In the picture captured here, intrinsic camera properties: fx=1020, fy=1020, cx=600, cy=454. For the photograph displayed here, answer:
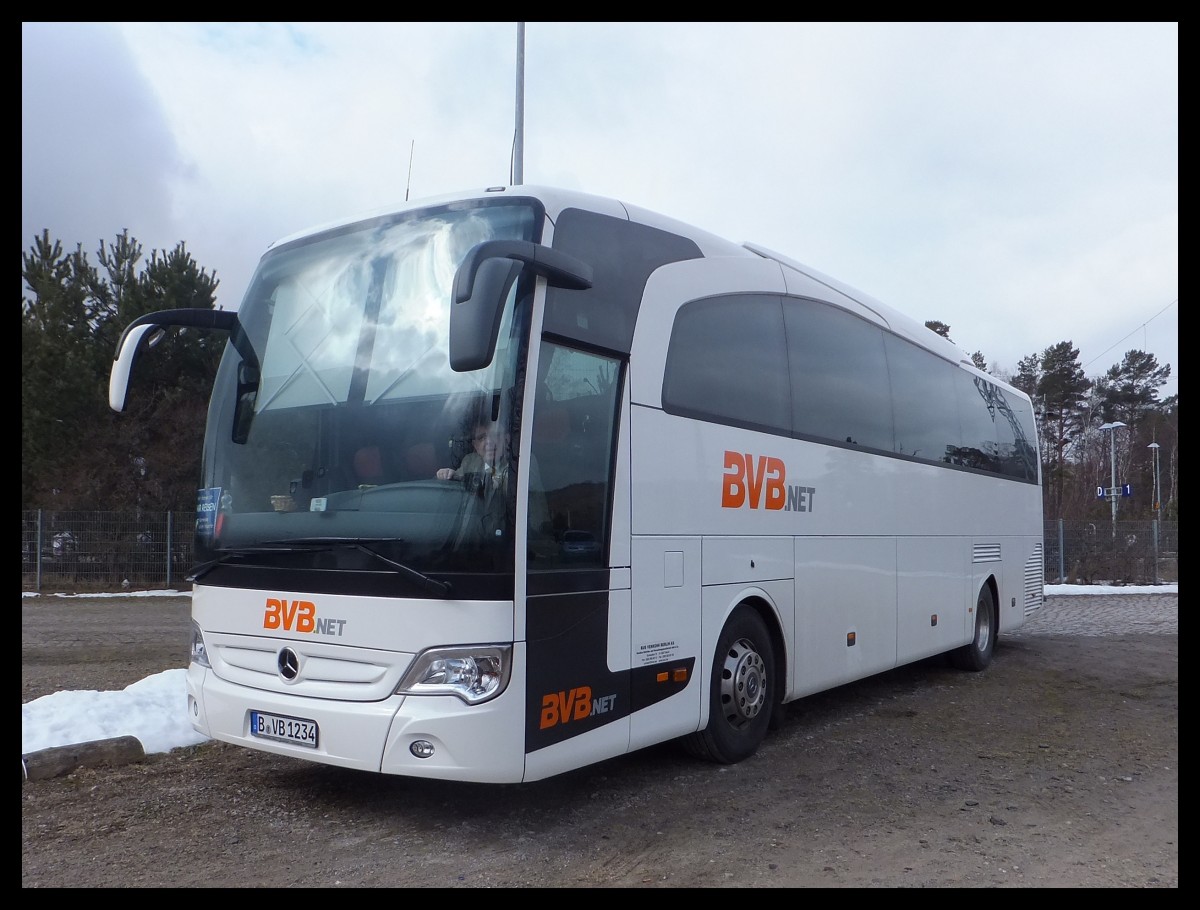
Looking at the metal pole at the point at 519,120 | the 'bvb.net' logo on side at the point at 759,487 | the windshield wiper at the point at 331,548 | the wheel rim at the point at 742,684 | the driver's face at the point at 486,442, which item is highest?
the metal pole at the point at 519,120

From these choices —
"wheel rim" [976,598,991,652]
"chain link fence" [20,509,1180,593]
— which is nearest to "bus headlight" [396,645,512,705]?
"wheel rim" [976,598,991,652]

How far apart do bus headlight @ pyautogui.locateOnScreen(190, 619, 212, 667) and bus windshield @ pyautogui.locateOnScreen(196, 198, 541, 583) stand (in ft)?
1.51

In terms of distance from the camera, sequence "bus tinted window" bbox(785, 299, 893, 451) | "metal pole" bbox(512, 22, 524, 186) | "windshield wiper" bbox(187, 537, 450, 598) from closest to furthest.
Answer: "windshield wiper" bbox(187, 537, 450, 598), "bus tinted window" bbox(785, 299, 893, 451), "metal pole" bbox(512, 22, 524, 186)

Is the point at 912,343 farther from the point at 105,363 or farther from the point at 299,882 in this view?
the point at 105,363

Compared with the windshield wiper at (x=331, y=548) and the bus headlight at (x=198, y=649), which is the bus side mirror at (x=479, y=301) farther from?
the bus headlight at (x=198, y=649)

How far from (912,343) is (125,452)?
20.7 metres

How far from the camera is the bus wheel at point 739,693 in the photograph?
6746mm

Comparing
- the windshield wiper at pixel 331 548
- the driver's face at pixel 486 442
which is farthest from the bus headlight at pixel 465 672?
the driver's face at pixel 486 442

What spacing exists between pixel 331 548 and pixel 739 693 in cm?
309

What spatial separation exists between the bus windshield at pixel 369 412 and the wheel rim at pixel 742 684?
246cm

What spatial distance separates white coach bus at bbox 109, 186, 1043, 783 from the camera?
5.05 metres

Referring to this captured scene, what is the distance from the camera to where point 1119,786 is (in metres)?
6.74

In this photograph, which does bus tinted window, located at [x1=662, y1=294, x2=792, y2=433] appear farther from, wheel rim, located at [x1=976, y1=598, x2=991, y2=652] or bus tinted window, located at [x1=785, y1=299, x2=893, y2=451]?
wheel rim, located at [x1=976, y1=598, x2=991, y2=652]

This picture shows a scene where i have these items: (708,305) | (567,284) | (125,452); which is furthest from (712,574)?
(125,452)
